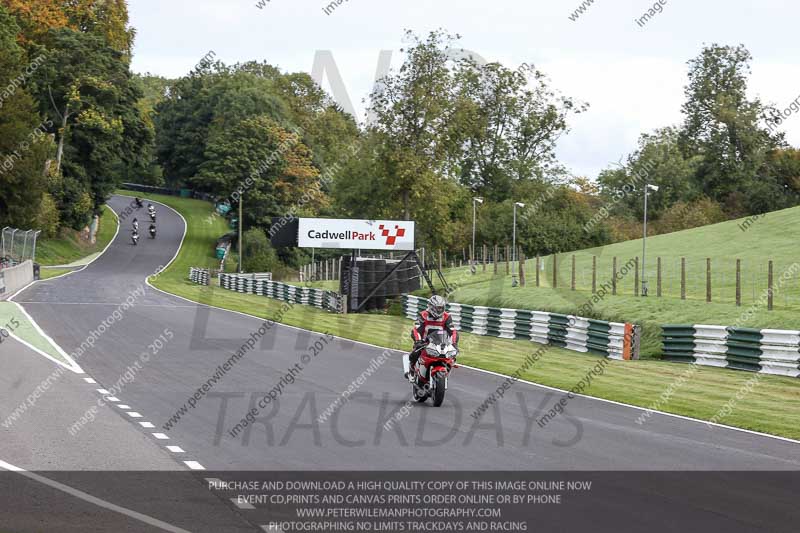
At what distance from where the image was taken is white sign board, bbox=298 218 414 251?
48500 millimetres

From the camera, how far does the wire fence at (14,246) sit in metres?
51.8

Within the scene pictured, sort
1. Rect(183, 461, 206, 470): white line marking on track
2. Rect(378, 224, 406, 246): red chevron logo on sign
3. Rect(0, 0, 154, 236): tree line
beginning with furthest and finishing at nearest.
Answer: Rect(0, 0, 154, 236): tree line → Rect(378, 224, 406, 246): red chevron logo on sign → Rect(183, 461, 206, 470): white line marking on track

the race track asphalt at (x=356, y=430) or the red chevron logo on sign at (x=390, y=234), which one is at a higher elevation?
the red chevron logo on sign at (x=390, y=234)

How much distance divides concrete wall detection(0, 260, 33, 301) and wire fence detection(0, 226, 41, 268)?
0.45 metres

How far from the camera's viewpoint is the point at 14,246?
178 feet

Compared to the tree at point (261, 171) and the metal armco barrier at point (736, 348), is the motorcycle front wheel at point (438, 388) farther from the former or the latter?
the tree at point (261, 171)

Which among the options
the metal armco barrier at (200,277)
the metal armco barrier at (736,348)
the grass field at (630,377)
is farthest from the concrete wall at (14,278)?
the metal armco barrier at (736,348)

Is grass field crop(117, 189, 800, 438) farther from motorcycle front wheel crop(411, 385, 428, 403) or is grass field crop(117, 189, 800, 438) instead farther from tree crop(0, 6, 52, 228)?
tree crop(0, 6, 52, 228)

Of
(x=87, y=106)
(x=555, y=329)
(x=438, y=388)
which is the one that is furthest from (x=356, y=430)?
(x=87, y=106)

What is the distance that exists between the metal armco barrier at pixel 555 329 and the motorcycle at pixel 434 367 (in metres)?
12.0

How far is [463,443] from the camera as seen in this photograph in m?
12.3

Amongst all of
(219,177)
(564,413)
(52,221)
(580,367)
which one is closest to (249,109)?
(219,177)

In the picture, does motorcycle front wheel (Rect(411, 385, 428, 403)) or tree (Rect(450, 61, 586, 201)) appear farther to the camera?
tree (Rect(450, 61, 586, 201))

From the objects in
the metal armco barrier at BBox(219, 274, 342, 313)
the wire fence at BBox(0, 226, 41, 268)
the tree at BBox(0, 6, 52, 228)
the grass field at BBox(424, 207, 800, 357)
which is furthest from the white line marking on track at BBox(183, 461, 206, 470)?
the tree at BBox(0, 6, 52, 228)
